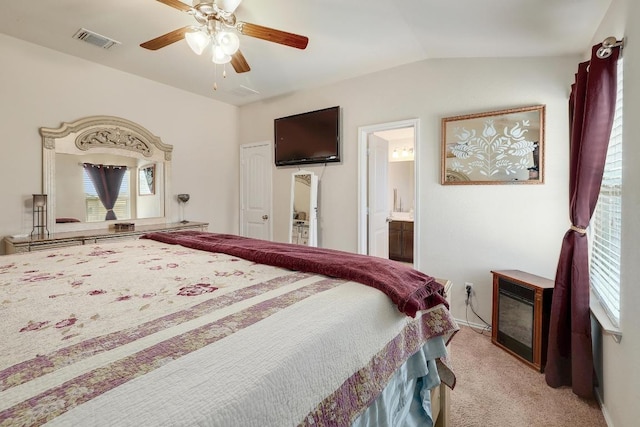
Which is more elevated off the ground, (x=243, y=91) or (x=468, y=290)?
(x=243, y=91)

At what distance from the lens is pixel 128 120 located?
142 inches

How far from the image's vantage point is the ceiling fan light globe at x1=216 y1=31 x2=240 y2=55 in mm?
2051

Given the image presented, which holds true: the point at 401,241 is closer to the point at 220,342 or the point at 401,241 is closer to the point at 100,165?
the point at 100,165

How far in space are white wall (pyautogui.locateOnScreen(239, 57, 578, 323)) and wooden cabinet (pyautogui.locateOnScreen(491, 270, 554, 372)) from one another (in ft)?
1.04

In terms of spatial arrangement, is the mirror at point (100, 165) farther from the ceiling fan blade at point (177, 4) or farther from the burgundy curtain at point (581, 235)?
the burgundy curtain at point (581, 235)

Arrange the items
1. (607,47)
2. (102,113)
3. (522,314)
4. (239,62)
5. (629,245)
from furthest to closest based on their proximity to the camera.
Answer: (102,113), (239,62), (522,314), (607,47), (629,245)

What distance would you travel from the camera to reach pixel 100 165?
3.44m

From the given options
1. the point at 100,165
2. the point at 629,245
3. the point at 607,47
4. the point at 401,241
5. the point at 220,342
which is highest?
the point at 607,47

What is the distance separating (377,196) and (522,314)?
6.79 ft

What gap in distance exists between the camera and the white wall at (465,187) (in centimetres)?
253

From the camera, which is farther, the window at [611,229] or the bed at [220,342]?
the window at [611,229]

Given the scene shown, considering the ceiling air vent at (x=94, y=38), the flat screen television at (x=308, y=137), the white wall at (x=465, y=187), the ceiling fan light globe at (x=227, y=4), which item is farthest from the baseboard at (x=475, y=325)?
the ceiling air vent at (x=94, y=38)

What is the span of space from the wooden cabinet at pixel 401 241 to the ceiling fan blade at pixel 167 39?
4210 mm

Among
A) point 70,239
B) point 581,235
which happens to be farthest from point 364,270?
point 70,239
